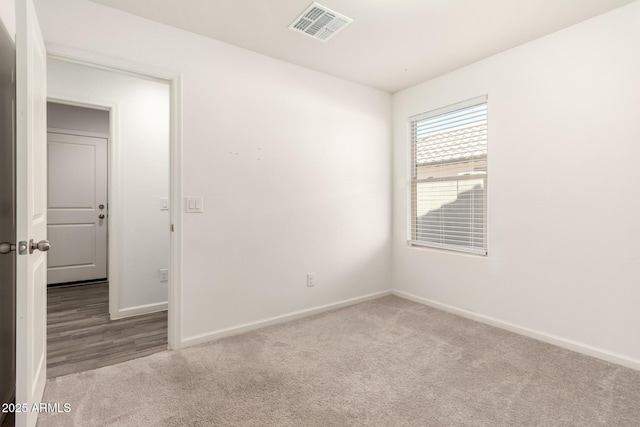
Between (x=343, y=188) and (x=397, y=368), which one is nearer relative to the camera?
(x=397, y=368)

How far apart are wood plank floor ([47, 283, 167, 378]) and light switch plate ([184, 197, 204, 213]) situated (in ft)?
3.62

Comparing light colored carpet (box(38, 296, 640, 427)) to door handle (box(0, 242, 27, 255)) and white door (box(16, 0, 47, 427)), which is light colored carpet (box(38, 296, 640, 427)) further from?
door handle (box(0, 242, 27, 255))

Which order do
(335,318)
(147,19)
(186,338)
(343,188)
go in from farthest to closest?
(343,188) → (335,318) → (186,338) → (147,19)

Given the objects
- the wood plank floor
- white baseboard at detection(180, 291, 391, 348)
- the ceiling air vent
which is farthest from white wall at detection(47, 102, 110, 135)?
white baseboard at detection(180, 291, 391, 348)

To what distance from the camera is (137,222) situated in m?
3.31

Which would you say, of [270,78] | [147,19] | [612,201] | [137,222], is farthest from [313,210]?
[612,201]

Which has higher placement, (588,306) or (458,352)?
(588,306)

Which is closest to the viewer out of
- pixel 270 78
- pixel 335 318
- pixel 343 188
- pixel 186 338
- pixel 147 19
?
pixel 147 19

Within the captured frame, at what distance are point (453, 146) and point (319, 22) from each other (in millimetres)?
1820

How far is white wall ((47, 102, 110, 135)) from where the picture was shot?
445 cm

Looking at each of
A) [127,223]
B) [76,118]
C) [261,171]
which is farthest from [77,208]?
[261,171]

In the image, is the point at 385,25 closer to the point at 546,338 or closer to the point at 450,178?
the point at 450,178

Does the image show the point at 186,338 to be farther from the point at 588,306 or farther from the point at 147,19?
the point at 588,306

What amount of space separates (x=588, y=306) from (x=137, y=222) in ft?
13.2
